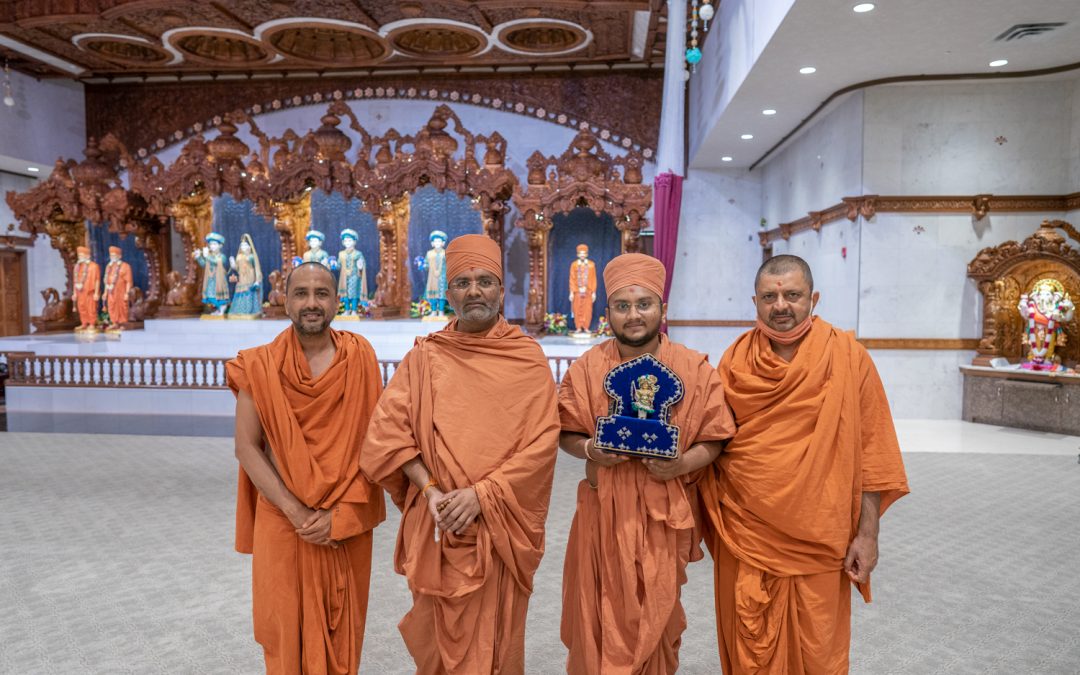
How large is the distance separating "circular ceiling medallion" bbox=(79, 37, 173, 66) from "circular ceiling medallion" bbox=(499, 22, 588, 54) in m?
6.40

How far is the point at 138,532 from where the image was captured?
4.23 metres

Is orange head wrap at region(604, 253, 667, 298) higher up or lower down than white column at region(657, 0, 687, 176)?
lower down

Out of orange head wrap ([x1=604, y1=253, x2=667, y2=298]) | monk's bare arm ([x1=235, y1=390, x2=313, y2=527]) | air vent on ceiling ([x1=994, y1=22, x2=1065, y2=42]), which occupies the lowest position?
monk's bare arm ([x1=235, y1=390, x2=313, y2=527])

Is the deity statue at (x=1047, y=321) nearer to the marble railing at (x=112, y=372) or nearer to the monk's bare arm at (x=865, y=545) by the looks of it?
the marble railing at (x=112, y=372)

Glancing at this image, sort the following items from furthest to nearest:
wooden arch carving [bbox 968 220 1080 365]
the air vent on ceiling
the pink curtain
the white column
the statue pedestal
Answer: wooden arch carving [bbox 968 220 1080 365] → the statue pedestal → the pink curtain → the white column → the air vent on ceiling

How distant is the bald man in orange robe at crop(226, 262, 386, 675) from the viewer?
214 centimetres

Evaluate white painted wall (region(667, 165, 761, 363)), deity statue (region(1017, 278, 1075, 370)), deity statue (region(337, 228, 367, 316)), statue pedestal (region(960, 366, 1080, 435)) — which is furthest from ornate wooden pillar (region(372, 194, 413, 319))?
deity statue (region(1017, 278, 1075, 370))

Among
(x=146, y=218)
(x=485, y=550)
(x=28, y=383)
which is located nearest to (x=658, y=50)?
(x=146, y=218)

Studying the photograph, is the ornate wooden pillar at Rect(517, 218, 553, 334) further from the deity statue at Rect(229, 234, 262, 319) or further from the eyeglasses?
the eyeglasses

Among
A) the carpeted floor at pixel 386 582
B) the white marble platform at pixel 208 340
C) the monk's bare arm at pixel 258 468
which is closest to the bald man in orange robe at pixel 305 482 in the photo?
the monk's bare arm at pixel 258 468

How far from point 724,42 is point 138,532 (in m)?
8.00

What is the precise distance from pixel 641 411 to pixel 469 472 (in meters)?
0.55

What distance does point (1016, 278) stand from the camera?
7.50m

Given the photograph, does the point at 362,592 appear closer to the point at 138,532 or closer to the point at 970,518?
the point at 138,532
